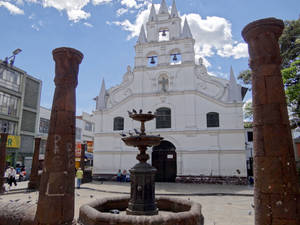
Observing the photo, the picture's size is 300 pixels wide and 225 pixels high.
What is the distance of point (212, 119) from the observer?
19.9 meters

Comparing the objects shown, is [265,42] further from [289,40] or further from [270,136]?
[289,40]

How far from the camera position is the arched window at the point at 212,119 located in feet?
64.7

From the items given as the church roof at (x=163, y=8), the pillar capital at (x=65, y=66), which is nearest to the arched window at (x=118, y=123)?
the church roof at (x=163, y=8)

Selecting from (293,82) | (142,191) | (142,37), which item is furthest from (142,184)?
(142,37)

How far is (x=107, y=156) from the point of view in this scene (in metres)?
21.6

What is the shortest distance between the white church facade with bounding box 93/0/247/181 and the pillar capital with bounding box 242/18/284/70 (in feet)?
53.5

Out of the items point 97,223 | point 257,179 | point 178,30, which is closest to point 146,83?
point 178,30

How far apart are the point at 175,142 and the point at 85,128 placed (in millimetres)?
22886

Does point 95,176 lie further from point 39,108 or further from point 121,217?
point 121,217

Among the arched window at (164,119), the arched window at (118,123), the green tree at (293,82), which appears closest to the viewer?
the green tree at (293,82)

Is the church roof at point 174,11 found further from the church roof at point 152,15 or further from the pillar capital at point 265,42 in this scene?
the pillar capital at point 265,42

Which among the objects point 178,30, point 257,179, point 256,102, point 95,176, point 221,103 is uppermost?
point 178,30

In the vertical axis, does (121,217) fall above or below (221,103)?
below

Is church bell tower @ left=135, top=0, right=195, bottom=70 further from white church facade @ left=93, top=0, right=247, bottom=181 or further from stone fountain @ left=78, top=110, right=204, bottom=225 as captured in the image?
stone fountain @ left=78, top=110, right=204, bottom=225
